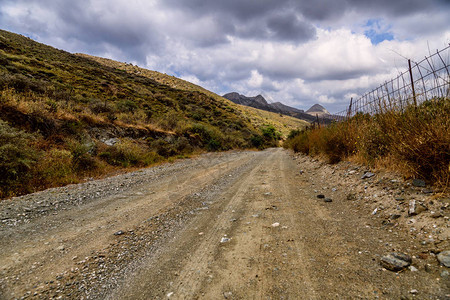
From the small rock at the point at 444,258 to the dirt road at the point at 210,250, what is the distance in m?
0.07

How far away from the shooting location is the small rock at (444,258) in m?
1.85

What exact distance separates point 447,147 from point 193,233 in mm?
4200

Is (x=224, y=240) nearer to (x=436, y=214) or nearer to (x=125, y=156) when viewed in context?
(x=436, y=214)

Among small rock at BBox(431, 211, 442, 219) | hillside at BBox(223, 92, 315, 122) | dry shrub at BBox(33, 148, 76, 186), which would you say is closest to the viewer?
small rock at BBox(431, 211, 442, 219)

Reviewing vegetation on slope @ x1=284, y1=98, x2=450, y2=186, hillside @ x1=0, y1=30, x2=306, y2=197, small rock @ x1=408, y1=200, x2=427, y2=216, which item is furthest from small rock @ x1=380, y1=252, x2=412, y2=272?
hillside @ x1=0, y1=30, x2=306, y2=197

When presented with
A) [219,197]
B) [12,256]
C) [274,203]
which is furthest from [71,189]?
[274,203]

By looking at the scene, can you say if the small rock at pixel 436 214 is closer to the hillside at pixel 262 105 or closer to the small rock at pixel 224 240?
the small rock at pixel 224 240

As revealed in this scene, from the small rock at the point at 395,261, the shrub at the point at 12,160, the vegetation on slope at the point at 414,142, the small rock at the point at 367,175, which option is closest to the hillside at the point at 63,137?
the shrub at the point at 12,160

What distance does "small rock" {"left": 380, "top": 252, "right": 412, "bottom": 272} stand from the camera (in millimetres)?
1942

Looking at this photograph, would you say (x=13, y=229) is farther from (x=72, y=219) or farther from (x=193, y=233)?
(x=193, y=233)

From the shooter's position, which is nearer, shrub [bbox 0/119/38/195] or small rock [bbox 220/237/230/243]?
small rock [bbox 220/237/230/243]

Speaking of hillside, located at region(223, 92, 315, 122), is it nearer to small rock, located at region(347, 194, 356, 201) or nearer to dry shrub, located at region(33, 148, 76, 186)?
dry shrub, located at region(33, 148, 76, 186)

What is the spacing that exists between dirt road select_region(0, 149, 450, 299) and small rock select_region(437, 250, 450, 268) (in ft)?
0.22

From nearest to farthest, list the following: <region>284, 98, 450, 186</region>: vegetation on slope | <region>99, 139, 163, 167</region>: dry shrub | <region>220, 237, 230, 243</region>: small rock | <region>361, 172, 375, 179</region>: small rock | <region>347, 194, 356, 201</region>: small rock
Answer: <region>220, 237, 230, 243</region>: small rock < <region>284, 98, 450, 186</region>: vegetation on slope < <region>347, 194, 356, 201</region>: small rock < <region>361, 172, 375, 179</region>: small rock < <region>99, 139, 163, 167</region>: dry shrub
